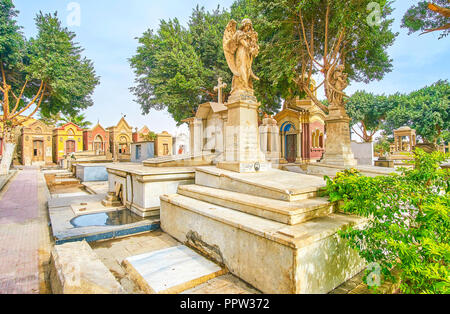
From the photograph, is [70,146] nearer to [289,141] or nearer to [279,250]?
[289,141]

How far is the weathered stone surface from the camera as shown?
2.29 meters

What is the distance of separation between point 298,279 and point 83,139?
37.9 metres

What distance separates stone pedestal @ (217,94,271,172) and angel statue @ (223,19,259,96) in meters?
0.37

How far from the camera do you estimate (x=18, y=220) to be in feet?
17.9

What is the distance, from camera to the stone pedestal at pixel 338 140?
32.1 ft

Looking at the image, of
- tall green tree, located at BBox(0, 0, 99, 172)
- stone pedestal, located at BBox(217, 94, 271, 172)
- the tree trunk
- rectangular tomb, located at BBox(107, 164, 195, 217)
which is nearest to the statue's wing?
stone pedestal, located at BBox(217, 94, 271, 172)

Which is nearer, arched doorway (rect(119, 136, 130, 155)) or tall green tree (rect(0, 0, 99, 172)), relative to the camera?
tall green tree (rect(0, 0, 99, 172))

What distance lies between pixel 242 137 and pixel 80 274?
4.31 m

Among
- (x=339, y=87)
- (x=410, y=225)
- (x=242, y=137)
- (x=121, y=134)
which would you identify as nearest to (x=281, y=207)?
(x=410, y=225)

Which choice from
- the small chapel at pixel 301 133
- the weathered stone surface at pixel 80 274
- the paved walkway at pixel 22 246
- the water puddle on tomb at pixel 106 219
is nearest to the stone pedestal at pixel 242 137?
the water puddle on tomb at pixel 106 219

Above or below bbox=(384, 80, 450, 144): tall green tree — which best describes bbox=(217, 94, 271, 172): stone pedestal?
below

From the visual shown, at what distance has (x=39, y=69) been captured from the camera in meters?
16.1

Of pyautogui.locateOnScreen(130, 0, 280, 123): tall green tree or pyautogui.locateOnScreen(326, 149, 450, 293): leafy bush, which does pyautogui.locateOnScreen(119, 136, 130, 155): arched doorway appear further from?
pyautogui.locateOnScreen(326, 149, 450, 293): leafy bush
